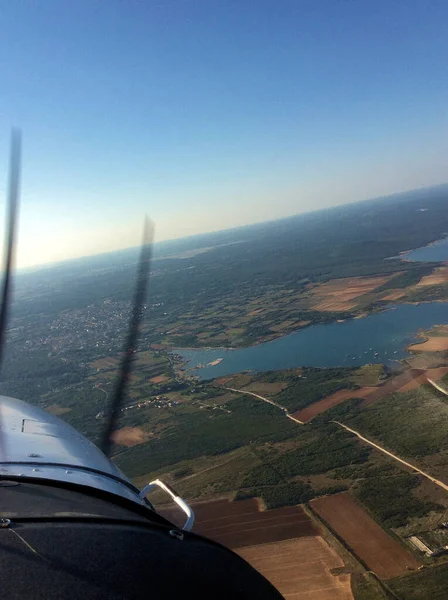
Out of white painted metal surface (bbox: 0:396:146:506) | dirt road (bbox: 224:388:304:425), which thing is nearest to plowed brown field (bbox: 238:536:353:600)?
white painted metal surface (bbox: 0:396:146:506)

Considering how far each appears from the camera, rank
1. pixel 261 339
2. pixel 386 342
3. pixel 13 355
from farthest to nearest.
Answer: pixel 13 355
pixel 261 339
pixel 386 342

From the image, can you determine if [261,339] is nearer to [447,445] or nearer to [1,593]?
[447,445]

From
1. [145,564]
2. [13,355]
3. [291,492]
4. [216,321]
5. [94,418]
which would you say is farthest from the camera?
[216,321]

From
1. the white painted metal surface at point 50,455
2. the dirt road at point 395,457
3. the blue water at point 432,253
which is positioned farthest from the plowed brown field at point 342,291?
the white painted metal surface at point 50,455

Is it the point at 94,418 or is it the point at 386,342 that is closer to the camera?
the point at 94,418

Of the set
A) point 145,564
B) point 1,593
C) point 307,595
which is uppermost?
point 1,593

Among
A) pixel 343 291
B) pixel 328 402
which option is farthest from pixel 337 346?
pixel 343 291

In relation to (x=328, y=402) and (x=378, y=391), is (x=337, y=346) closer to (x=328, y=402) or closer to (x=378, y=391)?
(x=378, y=391)

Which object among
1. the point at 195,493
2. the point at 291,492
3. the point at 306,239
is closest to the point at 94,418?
the point at 195,493
